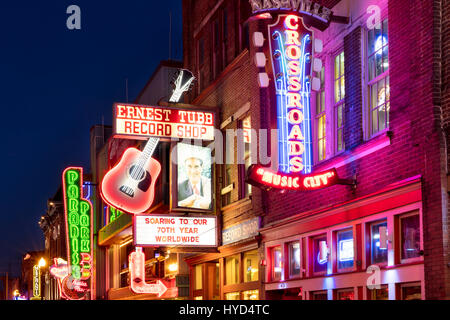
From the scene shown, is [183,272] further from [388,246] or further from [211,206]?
[388,246]

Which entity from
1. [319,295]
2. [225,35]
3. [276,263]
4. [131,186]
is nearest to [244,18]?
[225,35]

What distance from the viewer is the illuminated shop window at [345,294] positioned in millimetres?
13995

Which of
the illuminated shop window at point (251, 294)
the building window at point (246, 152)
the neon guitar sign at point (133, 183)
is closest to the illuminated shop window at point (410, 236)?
the illuminated shop window at point (251, 294)

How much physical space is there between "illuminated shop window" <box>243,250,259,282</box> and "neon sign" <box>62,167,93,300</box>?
16.3m

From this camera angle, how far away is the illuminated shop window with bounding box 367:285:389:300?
12.8 m

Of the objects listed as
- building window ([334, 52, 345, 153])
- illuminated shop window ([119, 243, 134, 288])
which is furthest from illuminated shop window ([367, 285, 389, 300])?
illuminated shop window ([119, 243, 134, 288])

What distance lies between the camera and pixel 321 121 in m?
15.7

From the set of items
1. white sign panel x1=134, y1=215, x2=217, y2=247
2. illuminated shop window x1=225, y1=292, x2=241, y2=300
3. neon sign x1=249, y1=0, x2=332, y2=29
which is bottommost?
illuminated shop window x1=225, y1=292, x2=241, y2=300

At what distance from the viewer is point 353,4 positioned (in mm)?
14375

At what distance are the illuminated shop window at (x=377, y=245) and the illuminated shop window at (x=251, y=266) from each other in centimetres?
591

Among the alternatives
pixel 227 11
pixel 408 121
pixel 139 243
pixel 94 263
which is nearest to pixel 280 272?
pixel 139 243

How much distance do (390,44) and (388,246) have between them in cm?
352

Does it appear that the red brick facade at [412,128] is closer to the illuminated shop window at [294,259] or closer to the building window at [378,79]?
the building window at [378,79]

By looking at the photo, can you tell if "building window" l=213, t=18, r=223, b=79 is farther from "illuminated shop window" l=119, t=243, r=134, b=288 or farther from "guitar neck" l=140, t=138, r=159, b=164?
"illuminated shop window" l=119, t=243, r=134, b=288
